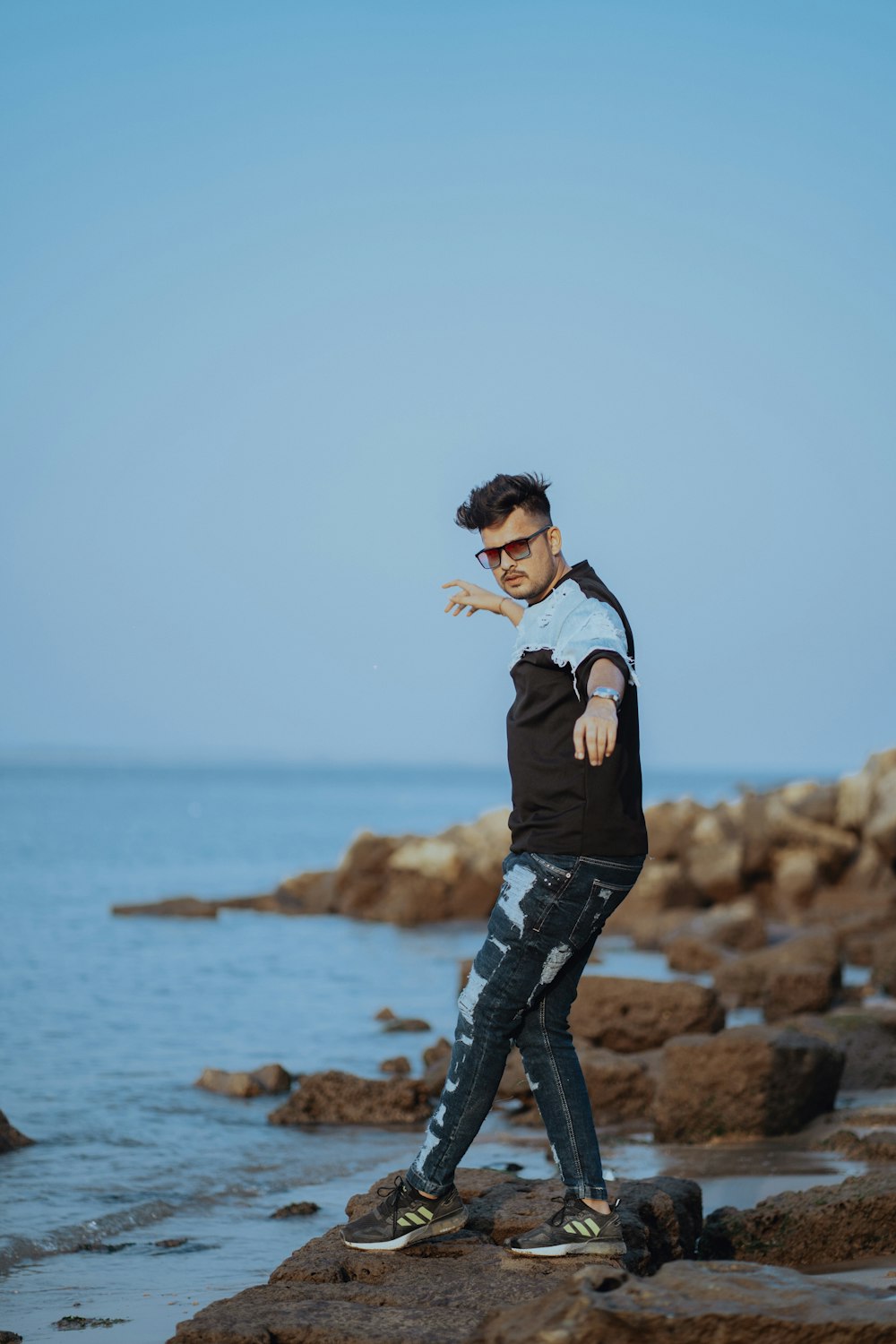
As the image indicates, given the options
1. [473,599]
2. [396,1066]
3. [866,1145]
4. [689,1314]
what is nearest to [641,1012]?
[396,1066]

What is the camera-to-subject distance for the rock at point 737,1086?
26.3 feet

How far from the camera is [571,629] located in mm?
4129

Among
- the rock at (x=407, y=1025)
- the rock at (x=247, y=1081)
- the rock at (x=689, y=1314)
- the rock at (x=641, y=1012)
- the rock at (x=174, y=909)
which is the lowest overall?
the rock at (x=174, y=909)

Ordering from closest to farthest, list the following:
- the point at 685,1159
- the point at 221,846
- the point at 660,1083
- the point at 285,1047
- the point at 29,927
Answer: the point at 685,1159
the point at 660,1083
the point at 285,1047
the point at 29,927
the point at 221,846

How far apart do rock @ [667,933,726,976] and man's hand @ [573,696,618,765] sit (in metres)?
14.2

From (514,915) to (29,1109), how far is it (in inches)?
258

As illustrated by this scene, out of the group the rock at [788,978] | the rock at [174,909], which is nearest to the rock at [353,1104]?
the rock at [788,978]

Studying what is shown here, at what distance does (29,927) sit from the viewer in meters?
23.0

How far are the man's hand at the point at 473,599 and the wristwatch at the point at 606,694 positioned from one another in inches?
39.3

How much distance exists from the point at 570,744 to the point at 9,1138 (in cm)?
570

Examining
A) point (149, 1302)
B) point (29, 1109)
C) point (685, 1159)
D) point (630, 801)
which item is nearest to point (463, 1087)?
point (630, 801)

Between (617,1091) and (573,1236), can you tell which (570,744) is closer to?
(573,1236)

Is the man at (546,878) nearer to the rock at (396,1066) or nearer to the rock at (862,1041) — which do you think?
the rock at (862,1041)

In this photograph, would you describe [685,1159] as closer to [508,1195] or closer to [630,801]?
[508,1195]
